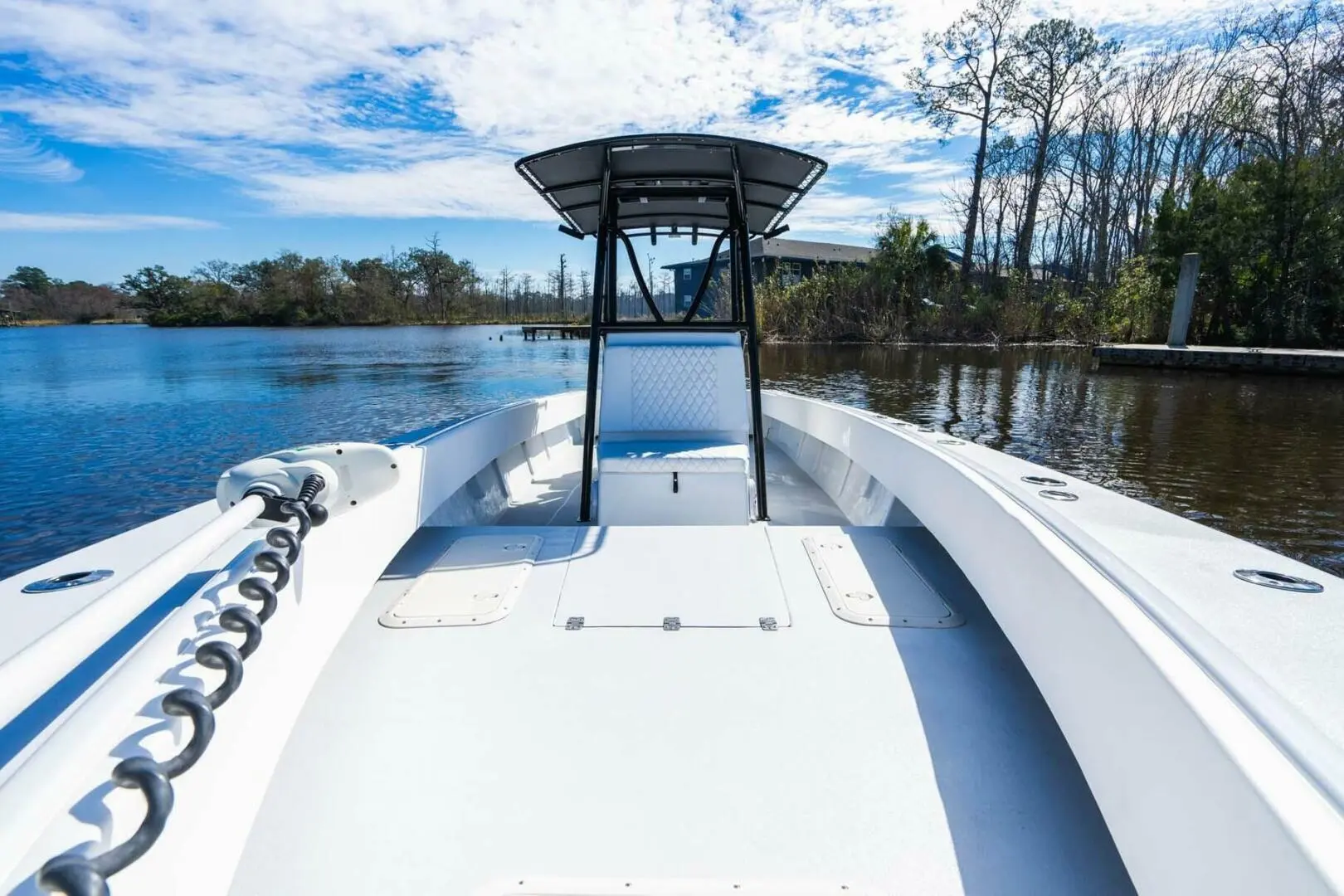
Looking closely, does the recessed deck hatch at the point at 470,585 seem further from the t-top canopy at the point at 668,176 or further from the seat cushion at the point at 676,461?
the t-top canopy at the point at 668,176

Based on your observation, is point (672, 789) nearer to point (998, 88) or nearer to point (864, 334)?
point (864, 334)

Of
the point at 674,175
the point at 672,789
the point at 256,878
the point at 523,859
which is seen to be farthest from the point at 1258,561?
the point at 674,175

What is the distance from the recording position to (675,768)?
1.16 meters

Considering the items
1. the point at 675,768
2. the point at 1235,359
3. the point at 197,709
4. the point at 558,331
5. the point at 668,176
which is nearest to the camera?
the point at 197,709

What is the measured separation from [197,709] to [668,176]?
2.79m

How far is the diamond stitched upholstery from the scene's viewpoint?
115 inches

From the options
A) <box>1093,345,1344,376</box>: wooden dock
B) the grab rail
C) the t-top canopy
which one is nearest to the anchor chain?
the grab rail

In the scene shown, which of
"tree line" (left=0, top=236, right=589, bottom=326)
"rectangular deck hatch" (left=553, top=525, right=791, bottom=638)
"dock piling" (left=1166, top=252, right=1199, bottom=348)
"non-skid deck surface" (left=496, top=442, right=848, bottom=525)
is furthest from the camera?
"tree line" (left=0, top=236, right=589, bottom=326)

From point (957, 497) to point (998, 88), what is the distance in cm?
2559

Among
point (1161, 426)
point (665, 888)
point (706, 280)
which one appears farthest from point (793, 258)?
point (665, 888)

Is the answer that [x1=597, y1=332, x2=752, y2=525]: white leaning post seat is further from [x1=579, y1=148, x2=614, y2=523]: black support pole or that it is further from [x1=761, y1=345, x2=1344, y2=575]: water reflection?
[x1=761, y1=345, x2=1344, y2=575]: water reflection

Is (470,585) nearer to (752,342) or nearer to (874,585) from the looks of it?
(874,585)

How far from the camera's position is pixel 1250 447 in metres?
7.17

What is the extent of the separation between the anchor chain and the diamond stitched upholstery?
1.83 metres
